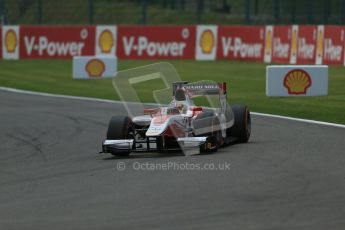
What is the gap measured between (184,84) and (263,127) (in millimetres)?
3347

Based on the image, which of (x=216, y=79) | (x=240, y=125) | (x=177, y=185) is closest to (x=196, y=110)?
(x=240, y=125)

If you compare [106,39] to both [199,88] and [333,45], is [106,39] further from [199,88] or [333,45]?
[199,88]

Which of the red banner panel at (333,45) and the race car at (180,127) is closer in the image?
the race car at (180,127)

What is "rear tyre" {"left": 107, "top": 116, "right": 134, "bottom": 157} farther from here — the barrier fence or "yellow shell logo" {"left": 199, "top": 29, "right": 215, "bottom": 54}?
"yellow shell logo" {"left": 199, "top": 29, "right": 215, "bottom": 54}

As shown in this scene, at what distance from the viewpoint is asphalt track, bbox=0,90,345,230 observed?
8219mm

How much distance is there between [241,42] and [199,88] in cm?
2475

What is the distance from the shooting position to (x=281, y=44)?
3562 cm

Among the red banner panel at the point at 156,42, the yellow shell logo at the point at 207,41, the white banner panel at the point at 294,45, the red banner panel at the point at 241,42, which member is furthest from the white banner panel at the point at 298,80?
the red banner panel at the point at 156,42

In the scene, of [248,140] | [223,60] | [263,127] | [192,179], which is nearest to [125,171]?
[192,179]

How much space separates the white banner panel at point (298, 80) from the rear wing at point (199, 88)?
8732 mm

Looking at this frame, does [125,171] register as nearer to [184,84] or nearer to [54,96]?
[184,84]

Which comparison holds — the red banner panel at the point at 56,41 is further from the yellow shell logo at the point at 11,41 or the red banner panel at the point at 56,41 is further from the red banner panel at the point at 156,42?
the red banner panel at the point at 156,42

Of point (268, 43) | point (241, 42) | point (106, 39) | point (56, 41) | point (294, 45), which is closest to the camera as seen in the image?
point (294, 45)

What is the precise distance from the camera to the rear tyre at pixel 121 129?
12.8m
